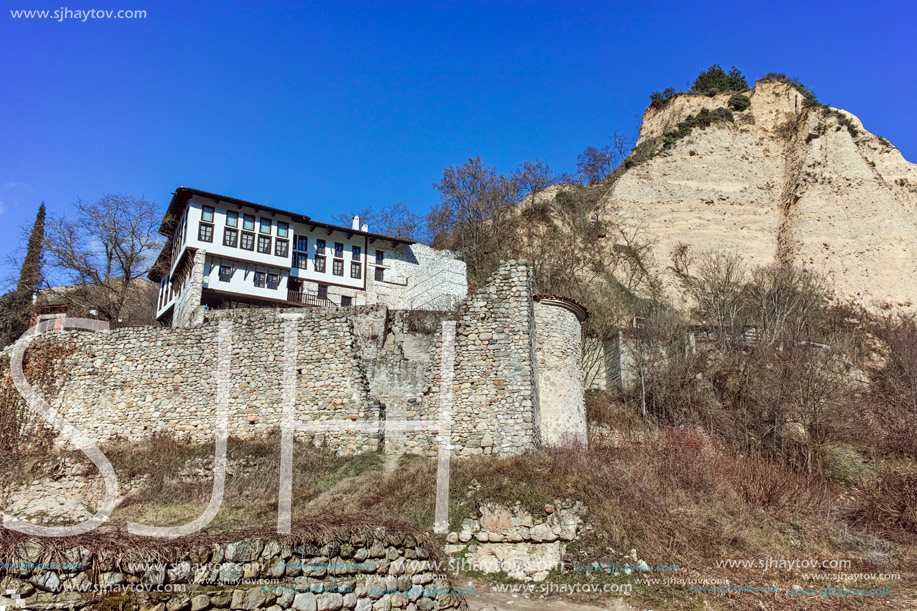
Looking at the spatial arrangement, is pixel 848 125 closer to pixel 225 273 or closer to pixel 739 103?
pixel 739 103

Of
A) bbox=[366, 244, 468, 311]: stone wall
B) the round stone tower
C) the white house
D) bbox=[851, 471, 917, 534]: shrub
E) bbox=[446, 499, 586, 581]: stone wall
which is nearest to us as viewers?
bbox=[446, 499, 586, 581]: stone wall

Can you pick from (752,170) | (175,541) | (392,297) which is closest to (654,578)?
(175,541)

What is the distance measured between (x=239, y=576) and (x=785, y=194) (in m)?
46.8

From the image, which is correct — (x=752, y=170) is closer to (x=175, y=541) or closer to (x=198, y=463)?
(x=198, y=463)

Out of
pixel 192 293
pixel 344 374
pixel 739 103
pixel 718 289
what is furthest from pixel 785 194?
pixel 192 293

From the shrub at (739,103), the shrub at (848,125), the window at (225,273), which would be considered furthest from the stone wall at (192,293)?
the shrub at (848,125)

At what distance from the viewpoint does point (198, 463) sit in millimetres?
16891

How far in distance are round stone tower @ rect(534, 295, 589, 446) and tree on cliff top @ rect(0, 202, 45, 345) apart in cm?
2883

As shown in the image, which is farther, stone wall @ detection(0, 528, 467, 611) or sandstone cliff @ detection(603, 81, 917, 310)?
sandstone cliff @ detection(603, 81, 917, 310)

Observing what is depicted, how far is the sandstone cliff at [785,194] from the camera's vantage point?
3753cm

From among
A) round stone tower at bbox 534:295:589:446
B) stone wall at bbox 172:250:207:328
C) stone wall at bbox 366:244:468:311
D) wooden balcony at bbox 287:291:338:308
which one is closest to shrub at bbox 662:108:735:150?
stone wall at bbox 366:244:468:311

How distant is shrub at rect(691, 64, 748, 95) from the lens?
51.6m

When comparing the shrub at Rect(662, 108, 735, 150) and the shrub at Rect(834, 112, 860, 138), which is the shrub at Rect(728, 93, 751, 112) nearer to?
the shrub at Rect(662, 108, 735, 150)

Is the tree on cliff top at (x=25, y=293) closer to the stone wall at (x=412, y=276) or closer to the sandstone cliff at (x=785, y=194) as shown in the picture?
the stone wall at (x=412, y=276)
